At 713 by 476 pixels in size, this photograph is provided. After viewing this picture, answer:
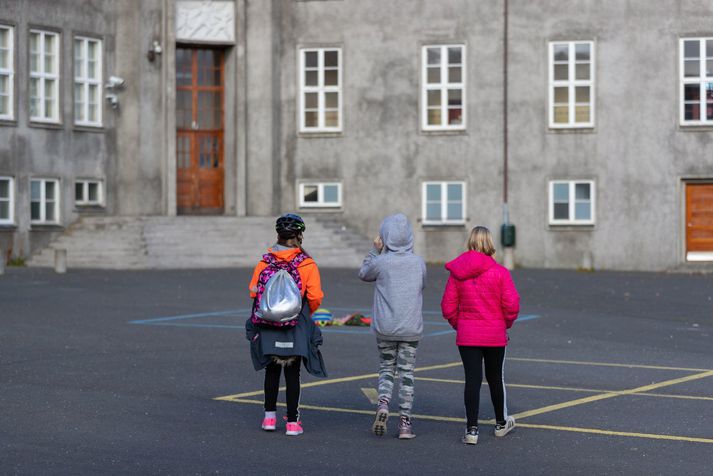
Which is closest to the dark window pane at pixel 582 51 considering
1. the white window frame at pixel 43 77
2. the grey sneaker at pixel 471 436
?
the white window frame at pixel 43 77

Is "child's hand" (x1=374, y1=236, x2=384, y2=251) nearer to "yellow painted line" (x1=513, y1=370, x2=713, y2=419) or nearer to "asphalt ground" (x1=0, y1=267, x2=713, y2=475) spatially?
"asphalt ground" (x1=0, y1=267, x2=713, y2=475)

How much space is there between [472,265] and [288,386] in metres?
1.62

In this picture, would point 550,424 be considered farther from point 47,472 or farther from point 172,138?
point 172,138

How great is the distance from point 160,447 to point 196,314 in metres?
A: 12.7

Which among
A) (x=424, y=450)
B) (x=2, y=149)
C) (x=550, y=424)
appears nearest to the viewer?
(x=424, y=450)

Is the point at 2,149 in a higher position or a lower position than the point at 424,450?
higher

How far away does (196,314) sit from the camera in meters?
22.3

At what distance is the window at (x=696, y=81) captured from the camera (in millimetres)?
39656

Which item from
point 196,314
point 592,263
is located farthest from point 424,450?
point 592,263

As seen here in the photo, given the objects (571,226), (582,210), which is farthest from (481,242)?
(582,210)

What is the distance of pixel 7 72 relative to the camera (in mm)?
38812

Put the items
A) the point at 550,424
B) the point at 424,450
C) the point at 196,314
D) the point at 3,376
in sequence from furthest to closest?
1. the point at 196,314
2. the point at 3,376
3. the point at 550,424
4. the point at 424,450

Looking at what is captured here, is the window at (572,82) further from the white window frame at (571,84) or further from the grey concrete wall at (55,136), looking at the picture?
the grey concrete wall at (55,136)

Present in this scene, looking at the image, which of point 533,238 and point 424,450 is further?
point 533,238
